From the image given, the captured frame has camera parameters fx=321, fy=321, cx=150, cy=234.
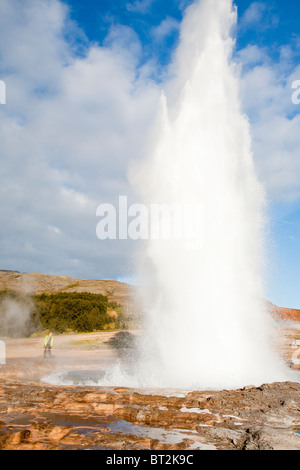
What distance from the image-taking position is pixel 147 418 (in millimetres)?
6152

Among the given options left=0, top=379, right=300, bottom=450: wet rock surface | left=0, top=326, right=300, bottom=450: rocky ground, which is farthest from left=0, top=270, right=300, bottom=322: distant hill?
left=0, top=379, right=300, bottom=450: wet rock surface

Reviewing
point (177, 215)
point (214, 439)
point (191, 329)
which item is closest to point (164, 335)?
point (191, 329)

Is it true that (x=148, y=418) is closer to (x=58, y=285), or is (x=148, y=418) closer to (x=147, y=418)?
(x=147, y=418)

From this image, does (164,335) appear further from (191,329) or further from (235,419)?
(235,419)

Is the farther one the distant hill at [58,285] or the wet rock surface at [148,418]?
the distant hill at [58,285]

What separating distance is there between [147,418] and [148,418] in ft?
0.06

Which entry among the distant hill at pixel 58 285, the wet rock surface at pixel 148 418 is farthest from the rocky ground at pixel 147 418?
the distant hill at pixel 58 285

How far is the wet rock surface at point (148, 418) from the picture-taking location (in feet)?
15.9

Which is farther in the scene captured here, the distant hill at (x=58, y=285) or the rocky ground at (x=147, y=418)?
the distant hill at (x=58, y=285)

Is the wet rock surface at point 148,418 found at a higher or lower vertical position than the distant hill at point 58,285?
lower

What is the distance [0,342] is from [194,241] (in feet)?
53.2

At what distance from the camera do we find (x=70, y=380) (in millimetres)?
10414

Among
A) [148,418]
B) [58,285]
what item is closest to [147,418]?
[148,418]

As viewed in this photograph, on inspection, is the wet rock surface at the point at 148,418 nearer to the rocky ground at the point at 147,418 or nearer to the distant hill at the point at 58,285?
the rocky ground at the point at 147,418
